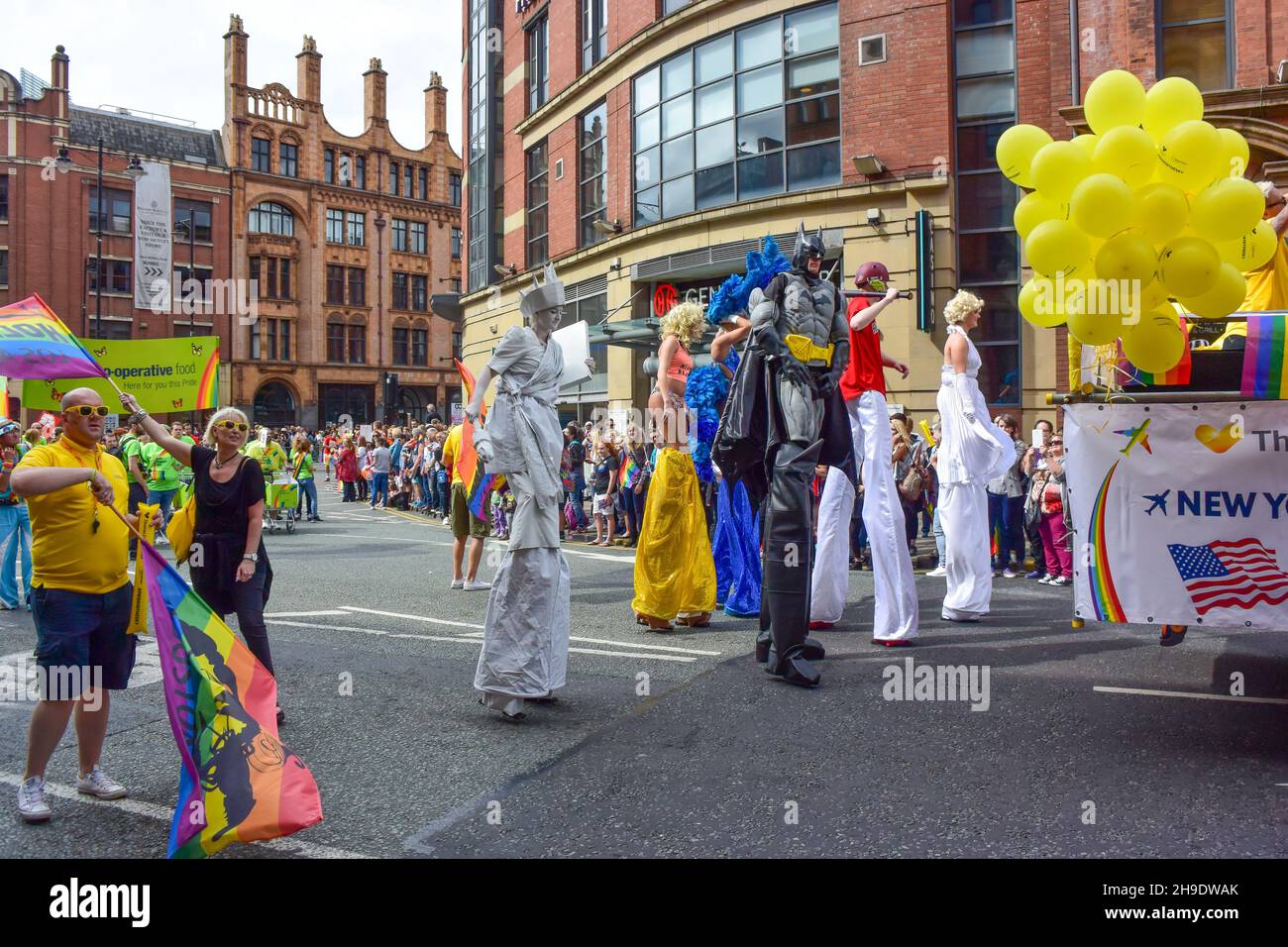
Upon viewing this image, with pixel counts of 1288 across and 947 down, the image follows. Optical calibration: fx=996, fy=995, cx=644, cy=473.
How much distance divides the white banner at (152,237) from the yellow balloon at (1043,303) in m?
45.9

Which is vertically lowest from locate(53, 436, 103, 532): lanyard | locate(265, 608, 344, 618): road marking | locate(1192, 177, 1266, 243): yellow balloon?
locate(265, 608, 344, 618): road marking

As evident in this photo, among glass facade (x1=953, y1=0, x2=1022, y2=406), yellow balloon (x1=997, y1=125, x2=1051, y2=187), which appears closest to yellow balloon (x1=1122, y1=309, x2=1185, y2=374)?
yellow balloon (x1=997, y1=125, x2=1051, y2=187)

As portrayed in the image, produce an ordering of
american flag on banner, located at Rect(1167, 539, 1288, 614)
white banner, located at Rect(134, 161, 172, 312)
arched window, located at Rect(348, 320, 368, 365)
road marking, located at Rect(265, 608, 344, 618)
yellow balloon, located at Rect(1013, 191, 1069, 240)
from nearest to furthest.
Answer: american flag on banner, located at Rect(1167, 539, 1288, 614)
yellow balloon, located at Rect(1013, 191, 1069, 240)
road marking, located at Rect(265, 608, 344, 618)
white banner, located at Rect(134, 161, 172, 312)
arched window, located at Rect(348, 320, 368, 365)

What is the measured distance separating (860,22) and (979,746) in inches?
673

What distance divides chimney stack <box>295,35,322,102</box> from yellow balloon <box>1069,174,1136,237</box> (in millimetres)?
60654

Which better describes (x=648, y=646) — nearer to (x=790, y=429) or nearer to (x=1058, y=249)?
(x=790, y=429)

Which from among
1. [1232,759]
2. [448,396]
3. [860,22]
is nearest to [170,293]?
[448,396]

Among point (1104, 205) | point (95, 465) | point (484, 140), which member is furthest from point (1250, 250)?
point (484, 140)

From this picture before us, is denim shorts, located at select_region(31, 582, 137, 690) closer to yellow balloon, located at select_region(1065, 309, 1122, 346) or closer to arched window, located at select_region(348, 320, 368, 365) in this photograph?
yellow balloon, located at select_region(1065, 309, 1122, 346)

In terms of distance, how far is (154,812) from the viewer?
3.90 m

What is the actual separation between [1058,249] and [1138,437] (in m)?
0.93

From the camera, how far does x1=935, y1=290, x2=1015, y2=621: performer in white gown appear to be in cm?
733

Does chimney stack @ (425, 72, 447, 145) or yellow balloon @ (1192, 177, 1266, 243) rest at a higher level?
chimney stack @ (425, 72, 447, 145)

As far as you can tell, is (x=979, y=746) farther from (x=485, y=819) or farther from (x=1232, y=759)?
(x=485, y=819)
